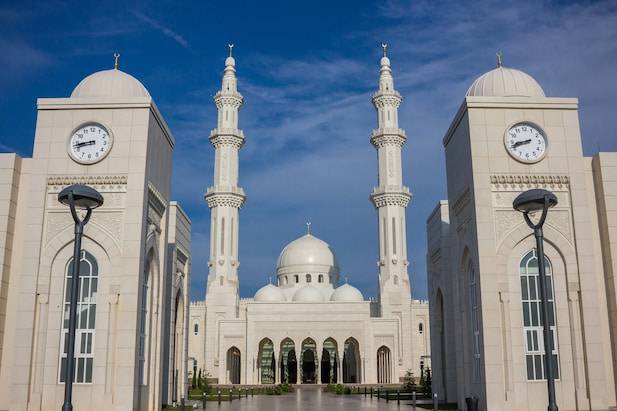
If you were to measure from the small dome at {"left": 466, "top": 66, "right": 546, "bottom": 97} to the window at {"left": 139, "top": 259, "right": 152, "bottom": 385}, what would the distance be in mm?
11325

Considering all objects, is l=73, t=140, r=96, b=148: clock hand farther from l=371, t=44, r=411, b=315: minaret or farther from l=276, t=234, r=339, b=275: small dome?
l=276, t=234, r=339, b=275: small dome

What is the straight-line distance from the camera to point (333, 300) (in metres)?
49.6

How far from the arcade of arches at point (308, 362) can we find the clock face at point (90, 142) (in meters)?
28.7

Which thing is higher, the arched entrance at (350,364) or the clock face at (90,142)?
the clock face at (90,142)

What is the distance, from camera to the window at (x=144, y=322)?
1838 centimetres

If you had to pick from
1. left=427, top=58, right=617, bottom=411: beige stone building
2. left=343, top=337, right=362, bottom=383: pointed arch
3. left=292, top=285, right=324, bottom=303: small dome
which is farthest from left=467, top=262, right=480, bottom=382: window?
left=292, top=285, right=324, bottom=303: small dome

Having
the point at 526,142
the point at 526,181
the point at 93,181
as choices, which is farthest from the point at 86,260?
the point at 526,142

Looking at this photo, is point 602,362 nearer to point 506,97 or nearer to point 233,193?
point 506,97

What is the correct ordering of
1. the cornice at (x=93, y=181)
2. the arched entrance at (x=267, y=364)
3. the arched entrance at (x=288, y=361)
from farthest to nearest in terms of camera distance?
1. the arched entrance at (x=267, y=364)
2. the arched entrance at (x=288, y=361)
3. the cornice at (x=93, y=181)

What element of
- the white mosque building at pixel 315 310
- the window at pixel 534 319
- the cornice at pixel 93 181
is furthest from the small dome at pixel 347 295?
the cornice at pixel 93 181

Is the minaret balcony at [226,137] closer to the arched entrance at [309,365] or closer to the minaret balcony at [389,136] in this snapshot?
the minaret balcony at [389,136]

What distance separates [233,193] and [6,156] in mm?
28039

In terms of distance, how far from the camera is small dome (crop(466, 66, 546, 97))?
798 inches

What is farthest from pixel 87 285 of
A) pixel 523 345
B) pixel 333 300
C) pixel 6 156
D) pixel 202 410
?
pixel 333 300
